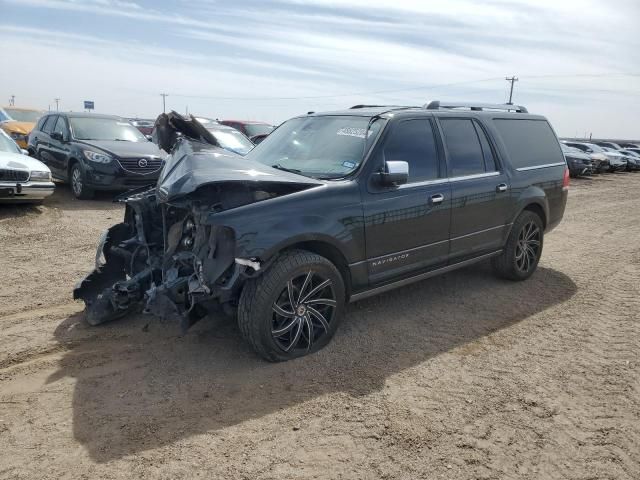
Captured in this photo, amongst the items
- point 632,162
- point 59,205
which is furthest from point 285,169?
point 632,162

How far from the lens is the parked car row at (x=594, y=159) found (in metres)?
22.1

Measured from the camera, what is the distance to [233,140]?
1186 cm

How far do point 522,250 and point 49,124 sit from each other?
10.8 meters

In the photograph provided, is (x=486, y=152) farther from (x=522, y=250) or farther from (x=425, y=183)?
(x=522, y=250)

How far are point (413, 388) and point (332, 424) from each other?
72cm

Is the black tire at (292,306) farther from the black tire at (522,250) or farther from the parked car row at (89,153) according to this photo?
the parked car row at (89,153)

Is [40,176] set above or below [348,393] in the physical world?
above

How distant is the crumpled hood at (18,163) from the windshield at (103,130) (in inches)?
80.6

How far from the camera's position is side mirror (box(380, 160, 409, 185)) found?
4074 mm

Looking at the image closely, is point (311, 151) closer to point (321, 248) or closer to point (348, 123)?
point (348, 123)

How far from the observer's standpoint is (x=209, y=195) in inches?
146

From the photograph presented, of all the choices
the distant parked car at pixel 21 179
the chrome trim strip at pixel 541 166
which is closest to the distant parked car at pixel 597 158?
the chrome trim strip at pixel 541 166

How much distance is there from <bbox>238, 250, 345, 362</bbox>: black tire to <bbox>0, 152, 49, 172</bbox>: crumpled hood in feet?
22.3

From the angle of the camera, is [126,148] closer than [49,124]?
Yes
